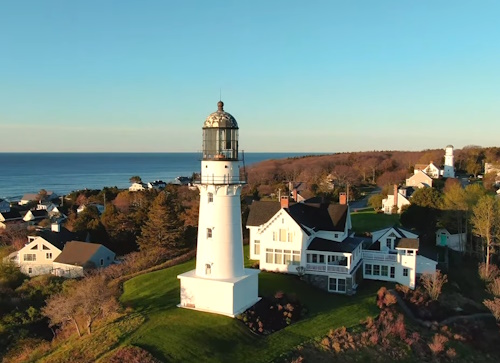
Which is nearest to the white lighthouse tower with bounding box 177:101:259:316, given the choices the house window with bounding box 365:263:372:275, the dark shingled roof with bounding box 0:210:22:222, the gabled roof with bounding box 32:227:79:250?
the house window with bounding box 365:263:372:275

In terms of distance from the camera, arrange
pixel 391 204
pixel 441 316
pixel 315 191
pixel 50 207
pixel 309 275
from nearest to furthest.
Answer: pixel 441 316 → pixel 309 275 → pixel 391 204 → pixel 315 191 → pixel 50 207

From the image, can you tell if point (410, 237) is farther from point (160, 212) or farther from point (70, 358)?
point (70, 358)

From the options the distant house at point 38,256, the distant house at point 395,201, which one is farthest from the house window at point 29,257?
the distant house at point 395,201

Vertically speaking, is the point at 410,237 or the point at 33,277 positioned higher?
the point at 410,237

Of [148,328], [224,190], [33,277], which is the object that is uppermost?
[224,190]

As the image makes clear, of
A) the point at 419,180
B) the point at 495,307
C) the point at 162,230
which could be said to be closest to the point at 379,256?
the point at 495,307

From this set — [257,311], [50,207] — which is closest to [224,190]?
[257,311]
